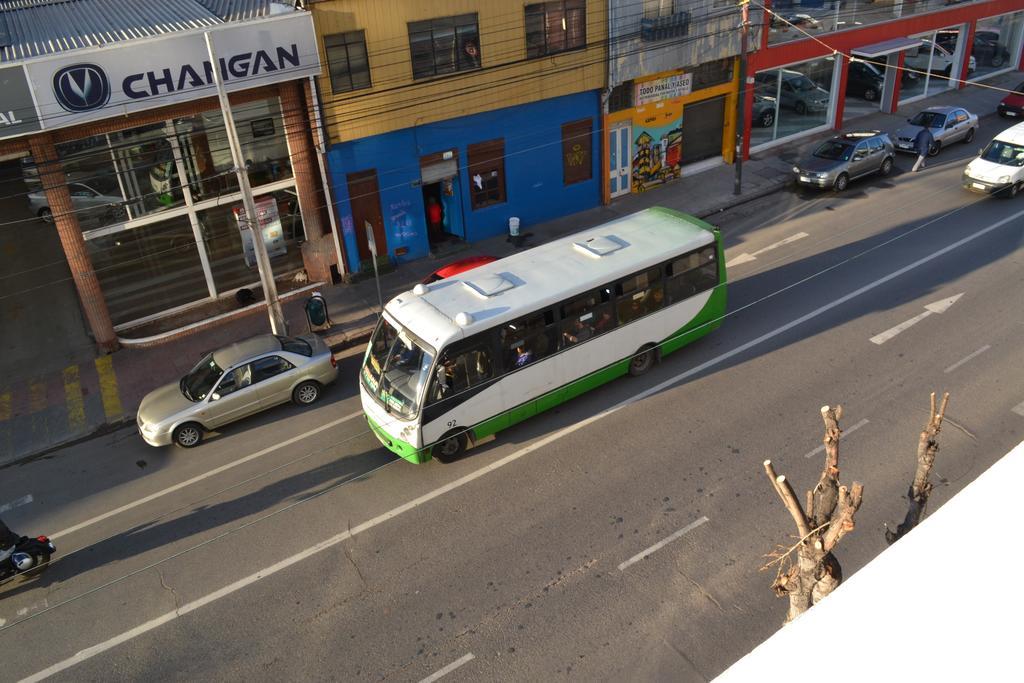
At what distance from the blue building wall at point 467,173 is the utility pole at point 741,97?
455 cm

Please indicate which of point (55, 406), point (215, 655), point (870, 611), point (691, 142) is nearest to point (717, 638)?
point (870, 611)

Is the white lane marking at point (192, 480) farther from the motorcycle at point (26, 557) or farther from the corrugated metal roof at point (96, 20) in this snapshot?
the corrugated metal roof at point (96, 20)

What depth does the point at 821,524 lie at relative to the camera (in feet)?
23.4

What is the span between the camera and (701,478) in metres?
13.9

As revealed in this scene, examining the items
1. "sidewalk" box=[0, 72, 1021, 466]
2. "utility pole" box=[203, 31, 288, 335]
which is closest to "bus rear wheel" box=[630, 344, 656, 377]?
"sidewalk" box=[0, 72, 1021, 466]

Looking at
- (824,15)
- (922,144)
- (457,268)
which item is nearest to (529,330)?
(457,268)

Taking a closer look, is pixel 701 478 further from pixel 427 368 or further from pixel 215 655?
pixel 215 655

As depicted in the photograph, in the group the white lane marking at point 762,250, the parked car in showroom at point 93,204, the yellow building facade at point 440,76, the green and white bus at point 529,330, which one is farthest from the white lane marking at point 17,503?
the white lane marking at point 762,250

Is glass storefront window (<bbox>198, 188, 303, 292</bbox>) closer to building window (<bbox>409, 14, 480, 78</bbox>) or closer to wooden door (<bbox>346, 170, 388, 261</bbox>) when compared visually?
wooden door (<bbox>346, 170, 388, 261</bbox>)

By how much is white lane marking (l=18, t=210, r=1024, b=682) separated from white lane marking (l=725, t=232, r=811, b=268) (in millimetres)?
1902

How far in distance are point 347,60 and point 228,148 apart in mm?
3748

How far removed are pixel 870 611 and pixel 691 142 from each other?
24.5 meters

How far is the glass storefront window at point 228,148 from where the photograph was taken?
65.7 ft

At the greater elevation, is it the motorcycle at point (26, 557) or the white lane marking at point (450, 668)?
the motorcycle at point (26, 557)
